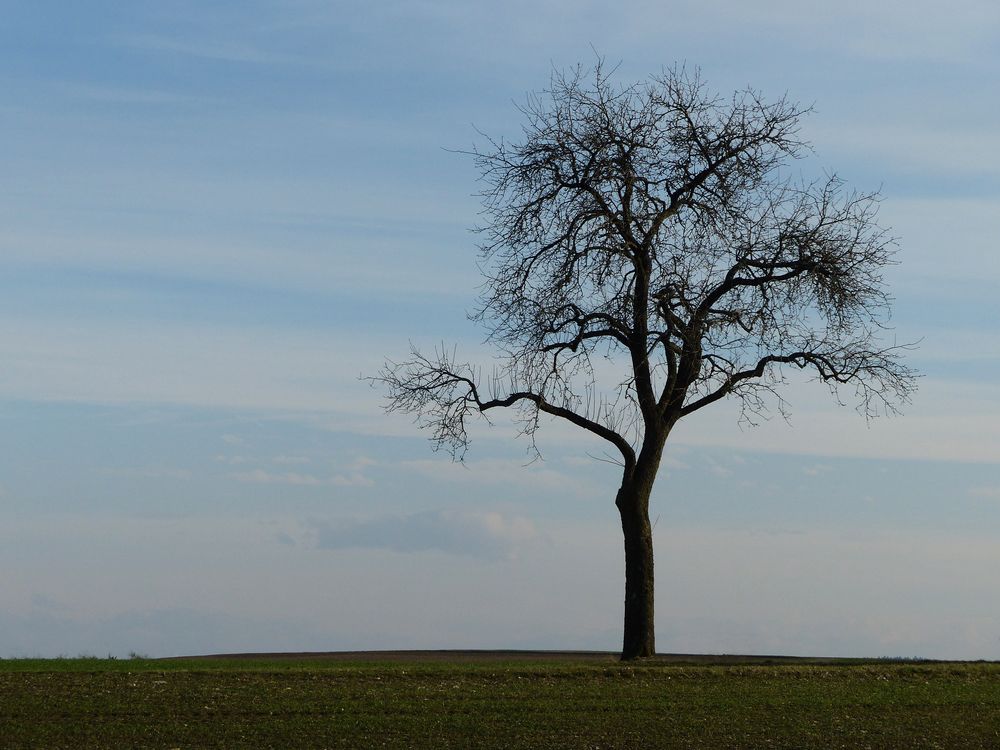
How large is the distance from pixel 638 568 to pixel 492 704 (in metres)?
7.30

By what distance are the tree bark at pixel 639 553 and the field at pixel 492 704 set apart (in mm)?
1743

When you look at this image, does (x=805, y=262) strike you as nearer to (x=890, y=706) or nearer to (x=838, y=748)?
(x=890, y=706)

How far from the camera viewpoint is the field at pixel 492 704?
584 inches

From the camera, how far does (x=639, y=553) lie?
77.0 feet

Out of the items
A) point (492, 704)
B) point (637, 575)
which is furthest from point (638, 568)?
point (492, 704)

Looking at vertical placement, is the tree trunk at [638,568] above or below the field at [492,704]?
above

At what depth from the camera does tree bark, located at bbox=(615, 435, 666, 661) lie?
23.3 meters

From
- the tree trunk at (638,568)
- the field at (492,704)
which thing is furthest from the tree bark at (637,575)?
the field at (492,704)

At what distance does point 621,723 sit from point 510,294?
1087 cm

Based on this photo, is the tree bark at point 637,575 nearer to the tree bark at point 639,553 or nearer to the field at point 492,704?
the tree bark at point 639,553

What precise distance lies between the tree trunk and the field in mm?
1722

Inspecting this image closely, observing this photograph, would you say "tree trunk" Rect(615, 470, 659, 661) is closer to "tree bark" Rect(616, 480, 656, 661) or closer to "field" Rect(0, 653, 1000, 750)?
"tree bark" Rect(616, 480, 656, 661)

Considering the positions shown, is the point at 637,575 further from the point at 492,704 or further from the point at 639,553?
the point at 492,704

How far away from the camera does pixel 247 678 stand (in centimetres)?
1889
